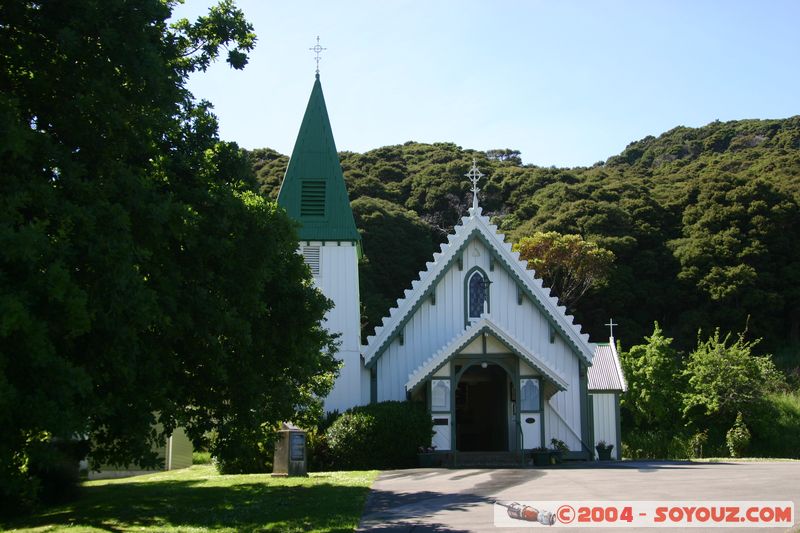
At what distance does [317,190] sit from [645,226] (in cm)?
3040

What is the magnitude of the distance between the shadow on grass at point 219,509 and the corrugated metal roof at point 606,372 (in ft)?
47.0

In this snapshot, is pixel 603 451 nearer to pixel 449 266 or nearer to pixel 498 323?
pixel 498 323

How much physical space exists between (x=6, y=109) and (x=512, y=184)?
53.9 m

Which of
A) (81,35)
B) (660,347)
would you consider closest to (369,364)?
(660,347)

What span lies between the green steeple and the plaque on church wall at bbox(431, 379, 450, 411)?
5.94 metres

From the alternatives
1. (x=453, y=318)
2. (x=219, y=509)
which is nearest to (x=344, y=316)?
(x=453, y=318)

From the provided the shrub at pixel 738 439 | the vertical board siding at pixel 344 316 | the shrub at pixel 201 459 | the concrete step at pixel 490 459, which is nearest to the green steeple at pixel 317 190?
the vertical board siding at pixel 344 316

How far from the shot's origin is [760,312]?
44625 millimetres

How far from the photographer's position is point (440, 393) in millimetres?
24562

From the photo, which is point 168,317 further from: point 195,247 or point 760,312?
point 760,312

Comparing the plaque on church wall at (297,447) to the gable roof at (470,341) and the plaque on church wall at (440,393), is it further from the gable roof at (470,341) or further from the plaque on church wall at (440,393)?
the plaque on church wall at (440,393)

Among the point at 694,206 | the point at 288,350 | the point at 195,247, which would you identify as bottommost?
the point at 288,350

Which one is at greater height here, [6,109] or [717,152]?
[717,152]

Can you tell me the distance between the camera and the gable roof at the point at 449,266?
26.5 metres
